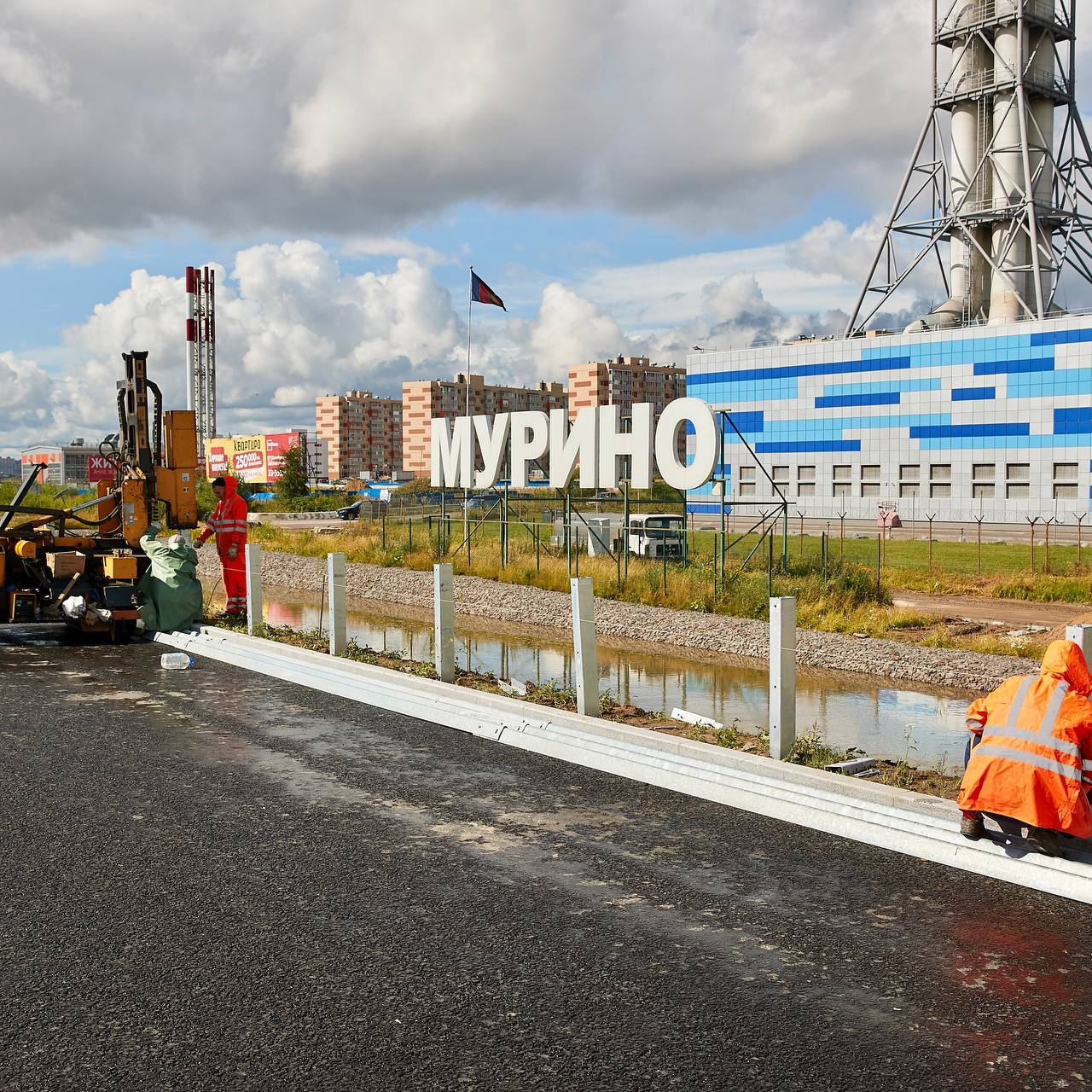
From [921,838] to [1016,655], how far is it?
39.1ft

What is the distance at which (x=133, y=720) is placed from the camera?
409 inches

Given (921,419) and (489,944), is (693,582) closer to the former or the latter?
(489,944)

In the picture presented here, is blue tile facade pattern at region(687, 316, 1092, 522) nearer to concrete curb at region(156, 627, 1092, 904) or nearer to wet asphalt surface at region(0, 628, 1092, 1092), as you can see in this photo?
concrete curb at region(156, 627, 1092, 904)

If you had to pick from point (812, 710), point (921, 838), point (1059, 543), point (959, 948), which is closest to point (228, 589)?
point (812, 710)

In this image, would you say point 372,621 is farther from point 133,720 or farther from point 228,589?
point 133,720

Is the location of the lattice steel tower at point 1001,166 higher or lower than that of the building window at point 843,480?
higher

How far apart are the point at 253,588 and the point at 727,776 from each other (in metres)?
9.46

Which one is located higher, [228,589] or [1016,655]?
[228,589]

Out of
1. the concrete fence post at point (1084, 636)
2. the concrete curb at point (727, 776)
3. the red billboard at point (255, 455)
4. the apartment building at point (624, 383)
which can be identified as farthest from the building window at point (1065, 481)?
the apartment building at point (624, 383)

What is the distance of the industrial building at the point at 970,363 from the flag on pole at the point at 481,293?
2618 cm

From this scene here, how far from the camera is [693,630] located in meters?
20.9

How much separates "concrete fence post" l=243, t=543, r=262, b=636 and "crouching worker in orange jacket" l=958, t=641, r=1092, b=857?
11110mm

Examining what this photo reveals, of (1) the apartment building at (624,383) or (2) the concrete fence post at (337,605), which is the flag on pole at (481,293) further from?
(1) the apartment building at (624,383)

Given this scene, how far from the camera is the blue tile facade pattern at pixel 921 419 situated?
58000 mm
